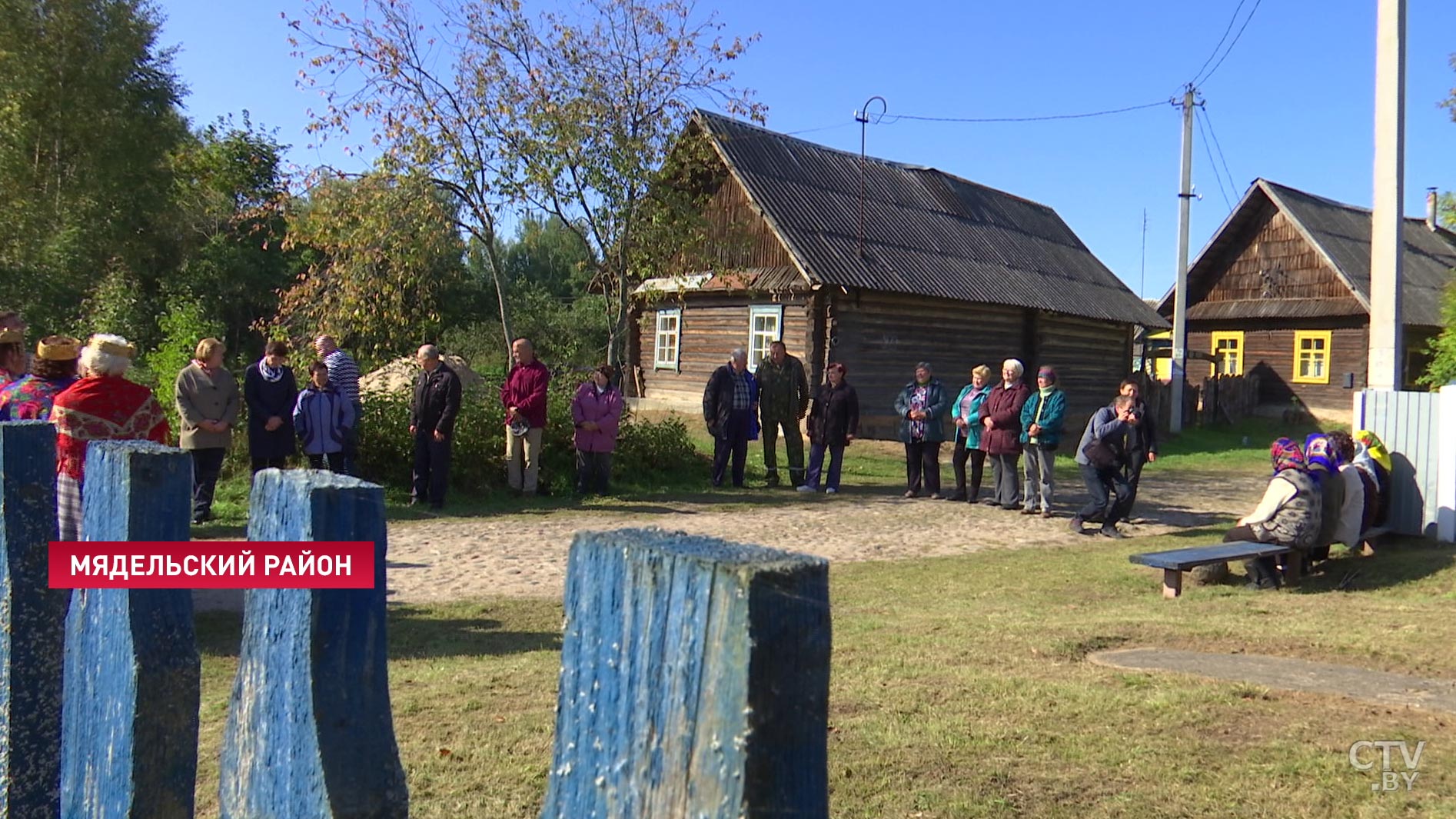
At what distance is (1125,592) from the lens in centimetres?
795

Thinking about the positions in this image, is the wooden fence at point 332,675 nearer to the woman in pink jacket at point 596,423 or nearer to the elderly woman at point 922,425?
the woman in pink jacket at point 596,423

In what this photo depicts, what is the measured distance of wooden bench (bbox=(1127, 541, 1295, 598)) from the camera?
752 cm

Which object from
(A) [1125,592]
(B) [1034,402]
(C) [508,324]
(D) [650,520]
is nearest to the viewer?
(A) [1125,592]

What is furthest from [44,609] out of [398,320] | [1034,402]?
[398,320]

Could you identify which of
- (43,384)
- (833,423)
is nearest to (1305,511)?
(833,423)

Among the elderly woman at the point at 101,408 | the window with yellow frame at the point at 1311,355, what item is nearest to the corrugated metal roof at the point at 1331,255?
the window with yellow frame at the point at 1311,355

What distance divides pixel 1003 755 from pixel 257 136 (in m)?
37.0

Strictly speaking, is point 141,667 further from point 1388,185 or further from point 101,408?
point 1388,185

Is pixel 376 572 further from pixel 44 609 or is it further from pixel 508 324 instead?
pixel 508 324

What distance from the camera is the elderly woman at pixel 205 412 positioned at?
32.9 feet

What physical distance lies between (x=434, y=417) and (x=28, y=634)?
895 cm

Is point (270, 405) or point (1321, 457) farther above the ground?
point (270, 405)

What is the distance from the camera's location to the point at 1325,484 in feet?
27.0

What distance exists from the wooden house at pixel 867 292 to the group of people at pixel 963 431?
3400 millimetres
